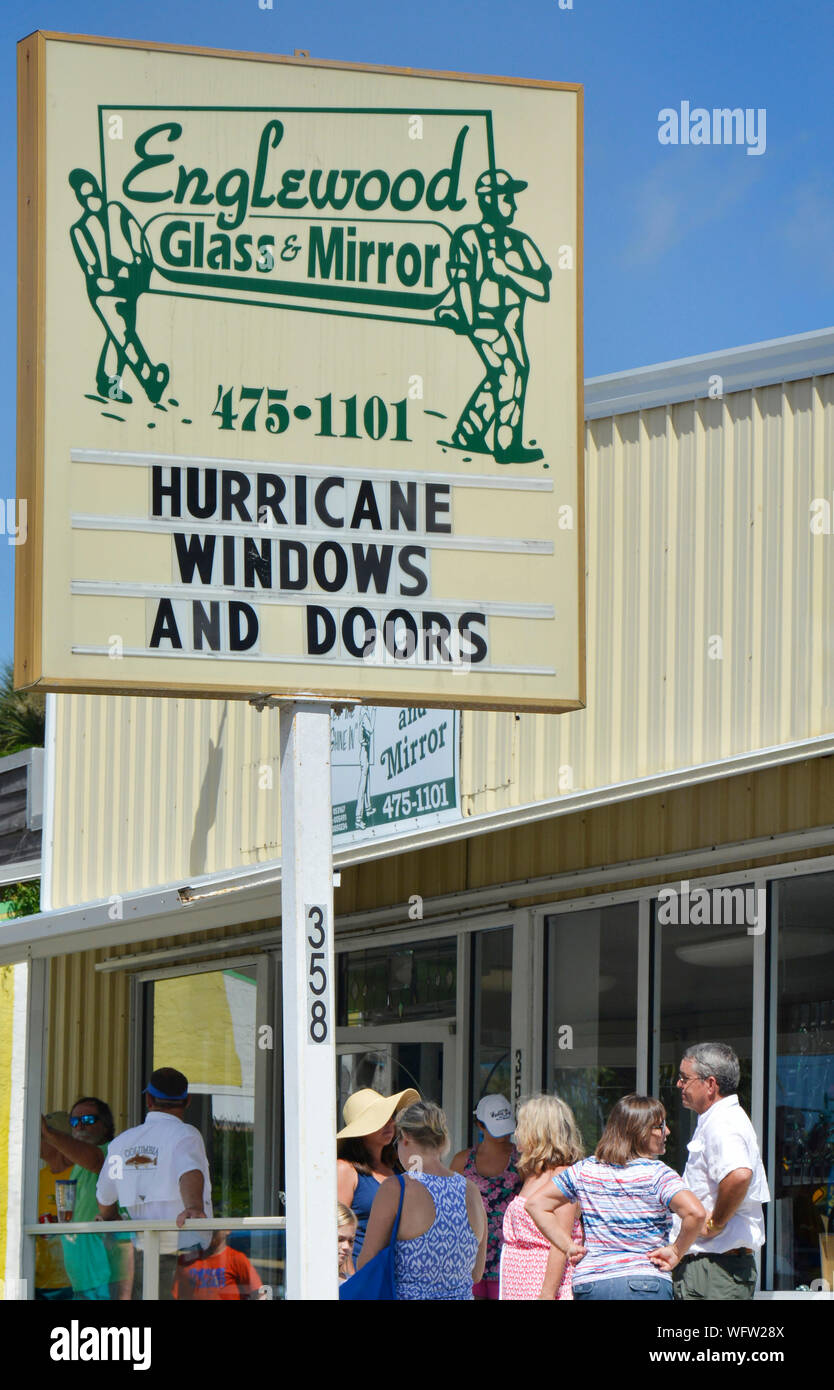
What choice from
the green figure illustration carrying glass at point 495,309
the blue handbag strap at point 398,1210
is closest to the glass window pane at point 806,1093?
the blue handbag strap at point 398,1210

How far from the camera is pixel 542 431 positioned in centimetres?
639

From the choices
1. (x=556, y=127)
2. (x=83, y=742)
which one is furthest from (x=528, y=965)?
(x=83, y=742)

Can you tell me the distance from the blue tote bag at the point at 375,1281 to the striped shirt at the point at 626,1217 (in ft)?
2.58

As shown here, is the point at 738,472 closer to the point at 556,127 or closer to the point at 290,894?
the point at 556,127

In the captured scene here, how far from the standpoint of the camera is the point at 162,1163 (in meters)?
9.00

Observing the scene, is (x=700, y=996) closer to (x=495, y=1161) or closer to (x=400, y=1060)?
(x=495, y=1161)

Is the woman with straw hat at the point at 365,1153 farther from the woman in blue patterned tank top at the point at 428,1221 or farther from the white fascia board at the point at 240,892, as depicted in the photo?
the white fascia board at the point at 240,892

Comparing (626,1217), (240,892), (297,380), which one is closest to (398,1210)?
(626,1217)

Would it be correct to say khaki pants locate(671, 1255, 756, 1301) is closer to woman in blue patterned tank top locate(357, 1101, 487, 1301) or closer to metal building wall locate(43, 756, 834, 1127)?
woman in blue patterned tank top locate(357, 1101, 487, 1301)

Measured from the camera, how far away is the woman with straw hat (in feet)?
24.0

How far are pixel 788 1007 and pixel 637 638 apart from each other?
1.96m

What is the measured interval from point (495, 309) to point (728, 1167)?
3.48 m

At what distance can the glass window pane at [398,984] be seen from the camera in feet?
34.9

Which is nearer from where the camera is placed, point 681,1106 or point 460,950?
point 681,1106
